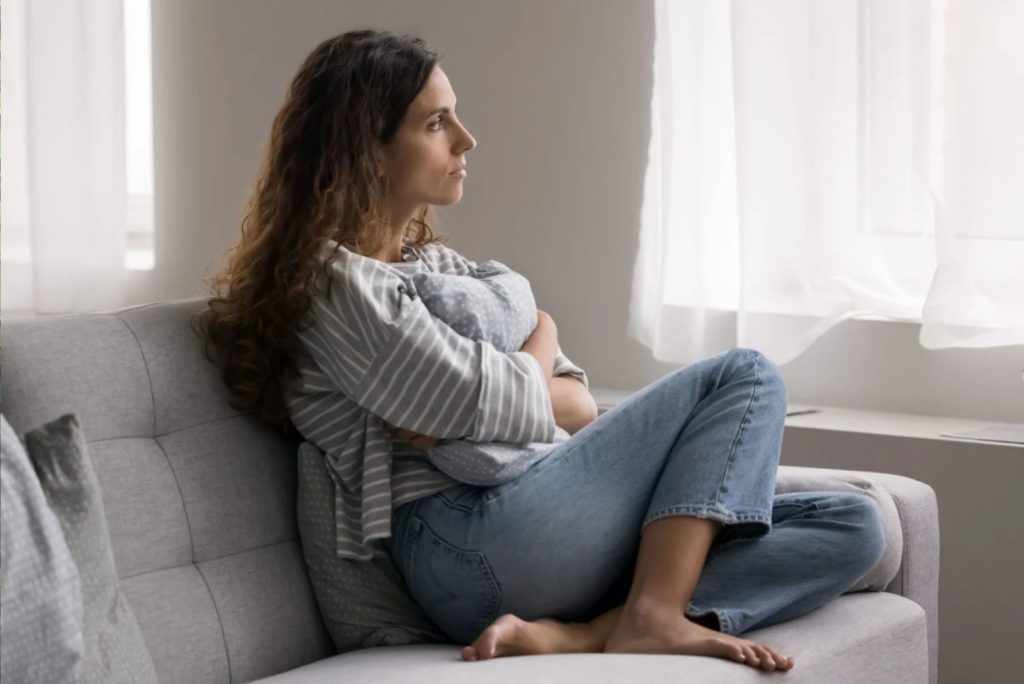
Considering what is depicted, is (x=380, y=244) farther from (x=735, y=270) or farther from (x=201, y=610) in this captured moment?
(x=735, y=270)

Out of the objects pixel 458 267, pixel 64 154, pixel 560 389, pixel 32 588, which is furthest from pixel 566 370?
pixel 64 154

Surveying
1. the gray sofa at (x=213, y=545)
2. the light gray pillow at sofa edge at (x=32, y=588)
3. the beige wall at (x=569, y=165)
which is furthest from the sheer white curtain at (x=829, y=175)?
the light gray pillow at sofa edge at (x=32, y=588)

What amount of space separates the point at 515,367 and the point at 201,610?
500 mm

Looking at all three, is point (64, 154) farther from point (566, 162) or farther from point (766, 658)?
point (766, 658)

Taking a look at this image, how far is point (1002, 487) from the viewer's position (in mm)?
2514

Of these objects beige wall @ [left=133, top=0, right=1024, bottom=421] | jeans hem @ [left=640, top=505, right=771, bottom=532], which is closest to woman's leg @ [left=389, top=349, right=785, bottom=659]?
jeans hem @ [left=640, top=505, right=771, bottom=532]

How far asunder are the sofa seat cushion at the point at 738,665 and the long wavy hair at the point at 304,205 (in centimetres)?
39

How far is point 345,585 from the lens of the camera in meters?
1.84

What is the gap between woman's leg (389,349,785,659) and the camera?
1796 millimetres

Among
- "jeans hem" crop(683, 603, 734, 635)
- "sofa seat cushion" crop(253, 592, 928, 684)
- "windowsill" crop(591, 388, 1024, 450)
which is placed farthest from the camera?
"windowsill" crop(591, 388, 1024, 450)

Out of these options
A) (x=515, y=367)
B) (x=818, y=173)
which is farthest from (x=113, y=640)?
(x=818, y=173)

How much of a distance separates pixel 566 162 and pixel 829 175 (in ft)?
2.29

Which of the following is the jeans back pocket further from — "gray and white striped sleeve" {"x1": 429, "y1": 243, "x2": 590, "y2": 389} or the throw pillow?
"gray and white striped sleeve" {"x1": 429, "y1": 243, "x2": 590, "y2": 389}

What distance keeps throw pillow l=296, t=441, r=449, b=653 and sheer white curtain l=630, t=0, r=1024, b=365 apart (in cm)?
128
